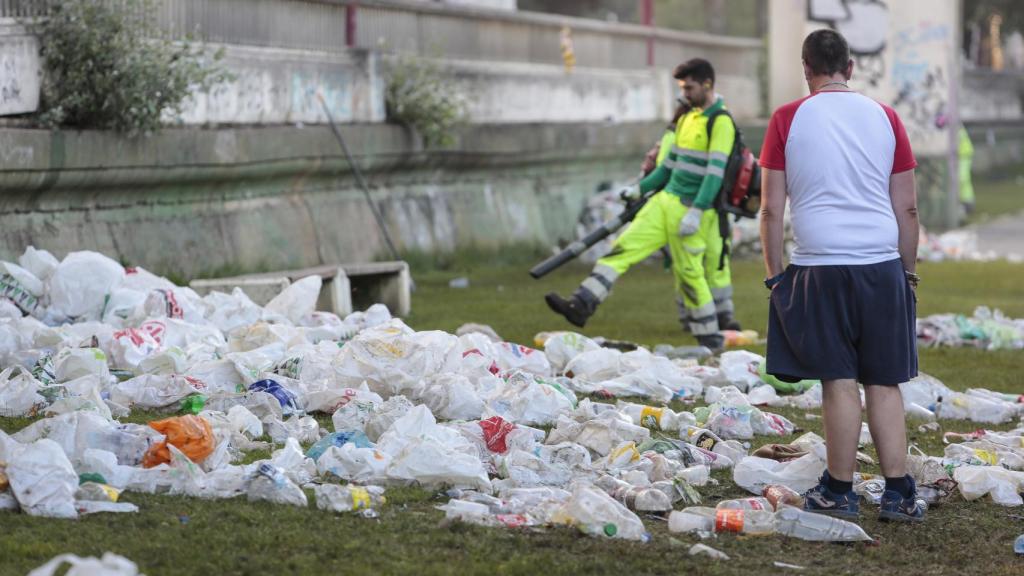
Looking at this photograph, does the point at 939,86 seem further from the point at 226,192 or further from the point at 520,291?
the point at 226,192

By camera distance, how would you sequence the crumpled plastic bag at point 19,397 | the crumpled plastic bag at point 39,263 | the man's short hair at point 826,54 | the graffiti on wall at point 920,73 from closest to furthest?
1. the man's short hair at point 826,54
2. the crumpled plastic bag at point 19,397
3. the crumpled plastic bag at point 39,263
4. the graffiti on wall at point 920,73

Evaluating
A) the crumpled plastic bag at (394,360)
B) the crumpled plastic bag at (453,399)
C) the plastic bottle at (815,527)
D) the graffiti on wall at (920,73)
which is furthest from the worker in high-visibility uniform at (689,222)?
the graffiti on wall at (920,73)

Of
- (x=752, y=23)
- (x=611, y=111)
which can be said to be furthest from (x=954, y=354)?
(x=752, y=23)

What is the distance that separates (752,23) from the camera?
101 feet

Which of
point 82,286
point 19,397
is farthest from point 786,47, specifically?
point 19,397

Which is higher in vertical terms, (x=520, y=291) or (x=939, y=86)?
(x=939, y=86)

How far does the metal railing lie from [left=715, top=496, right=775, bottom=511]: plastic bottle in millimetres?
7021

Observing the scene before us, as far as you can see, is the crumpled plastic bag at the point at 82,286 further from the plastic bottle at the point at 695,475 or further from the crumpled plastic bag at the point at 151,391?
the plastic bottle at the point at 695,475

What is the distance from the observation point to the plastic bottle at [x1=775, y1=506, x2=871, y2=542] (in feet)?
18.1

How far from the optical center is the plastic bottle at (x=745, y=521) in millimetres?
5582

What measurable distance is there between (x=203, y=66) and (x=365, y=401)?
20.0 feet

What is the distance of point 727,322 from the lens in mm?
11562

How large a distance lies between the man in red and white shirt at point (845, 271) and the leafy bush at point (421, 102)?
9.61 metres

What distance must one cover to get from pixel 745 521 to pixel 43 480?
2.28 metres
